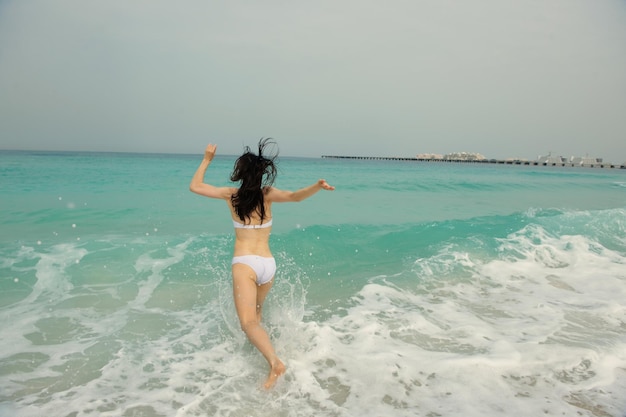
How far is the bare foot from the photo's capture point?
3454 mm

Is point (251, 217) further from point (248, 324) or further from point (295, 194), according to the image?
point (248, 324)

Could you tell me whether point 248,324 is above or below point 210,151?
below

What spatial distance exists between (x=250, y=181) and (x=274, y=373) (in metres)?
1.91

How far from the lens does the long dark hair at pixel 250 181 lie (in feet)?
13.2

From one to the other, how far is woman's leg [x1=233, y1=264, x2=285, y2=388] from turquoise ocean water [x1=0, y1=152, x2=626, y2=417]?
0.54 ft

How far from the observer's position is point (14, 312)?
17.0 ft

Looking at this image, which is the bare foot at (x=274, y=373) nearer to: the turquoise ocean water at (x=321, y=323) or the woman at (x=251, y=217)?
the turquoise ocean water at (x=321, y=323)

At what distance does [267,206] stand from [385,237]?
6.70 m

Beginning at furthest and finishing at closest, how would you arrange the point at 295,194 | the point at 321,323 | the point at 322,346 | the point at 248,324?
the point at 321,323 < the point at 322,346 < the point at 295,194 < the point at 248,324

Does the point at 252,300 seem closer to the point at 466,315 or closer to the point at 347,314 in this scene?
the point at 347,314

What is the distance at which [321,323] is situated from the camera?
4984 millimetres

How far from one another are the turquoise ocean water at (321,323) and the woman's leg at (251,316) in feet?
0.54

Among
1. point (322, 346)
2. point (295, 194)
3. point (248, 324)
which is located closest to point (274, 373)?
point (248, 324)

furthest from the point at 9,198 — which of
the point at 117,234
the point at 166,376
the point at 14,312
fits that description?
the point at 166,376
